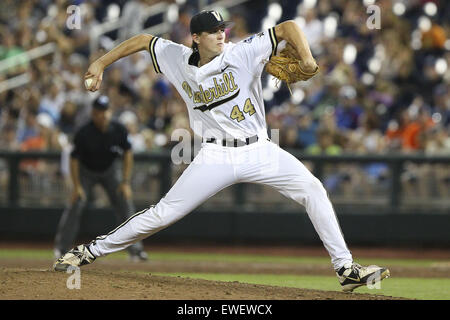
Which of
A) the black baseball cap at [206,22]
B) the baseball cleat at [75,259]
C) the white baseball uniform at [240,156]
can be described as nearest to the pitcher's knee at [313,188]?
the white baseball uniform at [240,156]

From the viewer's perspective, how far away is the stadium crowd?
493 inches

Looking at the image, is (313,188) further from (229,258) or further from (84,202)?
(229,258)

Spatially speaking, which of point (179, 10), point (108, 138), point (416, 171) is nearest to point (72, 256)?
point (108, 138)

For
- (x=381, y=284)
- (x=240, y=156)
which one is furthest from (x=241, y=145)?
(x=381, y=284)

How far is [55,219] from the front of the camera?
476 inches

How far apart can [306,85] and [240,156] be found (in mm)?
7721

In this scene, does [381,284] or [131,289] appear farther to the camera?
[381,284]

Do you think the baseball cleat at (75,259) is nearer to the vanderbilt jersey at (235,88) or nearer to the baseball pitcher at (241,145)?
the baseball pitcher at (241,145)

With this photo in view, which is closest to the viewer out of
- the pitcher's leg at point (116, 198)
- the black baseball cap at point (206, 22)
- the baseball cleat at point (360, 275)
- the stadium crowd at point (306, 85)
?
the baseball cleat at point (360, 275)

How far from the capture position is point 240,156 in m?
5.98

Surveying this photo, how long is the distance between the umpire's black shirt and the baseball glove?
160 inches

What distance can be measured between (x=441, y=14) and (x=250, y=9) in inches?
141

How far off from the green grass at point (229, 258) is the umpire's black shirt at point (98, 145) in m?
1.52

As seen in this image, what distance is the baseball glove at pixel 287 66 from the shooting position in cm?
598
